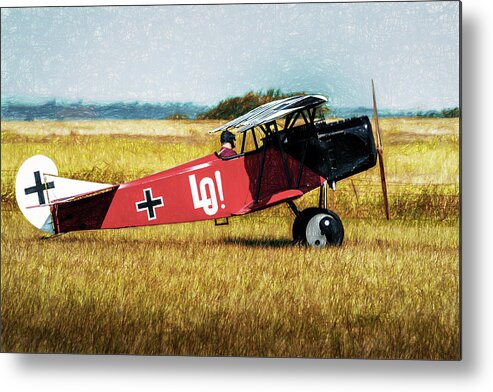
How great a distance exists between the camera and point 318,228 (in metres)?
5.97

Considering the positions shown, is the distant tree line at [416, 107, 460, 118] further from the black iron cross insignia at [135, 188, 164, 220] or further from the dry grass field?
the black iron cross insignia at [135, 188, 164, 220]

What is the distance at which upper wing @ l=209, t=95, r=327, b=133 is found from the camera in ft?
18.4

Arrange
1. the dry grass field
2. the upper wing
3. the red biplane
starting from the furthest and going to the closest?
1. the red biplane
2. the dry grass field
3. the upper wing

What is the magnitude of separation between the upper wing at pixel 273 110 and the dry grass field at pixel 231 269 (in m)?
0.32

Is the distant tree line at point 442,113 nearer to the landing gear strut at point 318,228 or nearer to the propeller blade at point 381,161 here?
the propeller blade at point 381,161

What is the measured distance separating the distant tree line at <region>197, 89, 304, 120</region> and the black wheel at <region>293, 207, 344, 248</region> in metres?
0.86

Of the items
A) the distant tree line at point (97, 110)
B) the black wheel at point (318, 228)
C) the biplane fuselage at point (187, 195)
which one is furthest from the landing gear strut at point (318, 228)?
the distant tree line at point (97, 110)

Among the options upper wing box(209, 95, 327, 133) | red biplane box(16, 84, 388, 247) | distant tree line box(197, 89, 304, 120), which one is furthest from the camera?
red biplane box(16, 84, 388, 247)

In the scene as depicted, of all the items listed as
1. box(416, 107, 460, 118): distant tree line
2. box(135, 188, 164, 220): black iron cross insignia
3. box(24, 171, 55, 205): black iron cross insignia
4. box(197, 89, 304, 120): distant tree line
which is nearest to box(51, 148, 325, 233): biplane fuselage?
box(135, 188, 164, 220): black iron cross insignia

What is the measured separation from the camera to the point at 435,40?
223 inches

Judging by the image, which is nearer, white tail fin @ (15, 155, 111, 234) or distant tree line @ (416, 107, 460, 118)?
distant tree line @ (416, 107, 460, 118)

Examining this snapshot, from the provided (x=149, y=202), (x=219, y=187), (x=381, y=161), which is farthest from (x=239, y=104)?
(x=381, y=161)

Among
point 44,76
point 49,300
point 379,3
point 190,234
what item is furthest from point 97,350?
point 379,3

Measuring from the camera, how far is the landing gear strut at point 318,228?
5.98 meters
